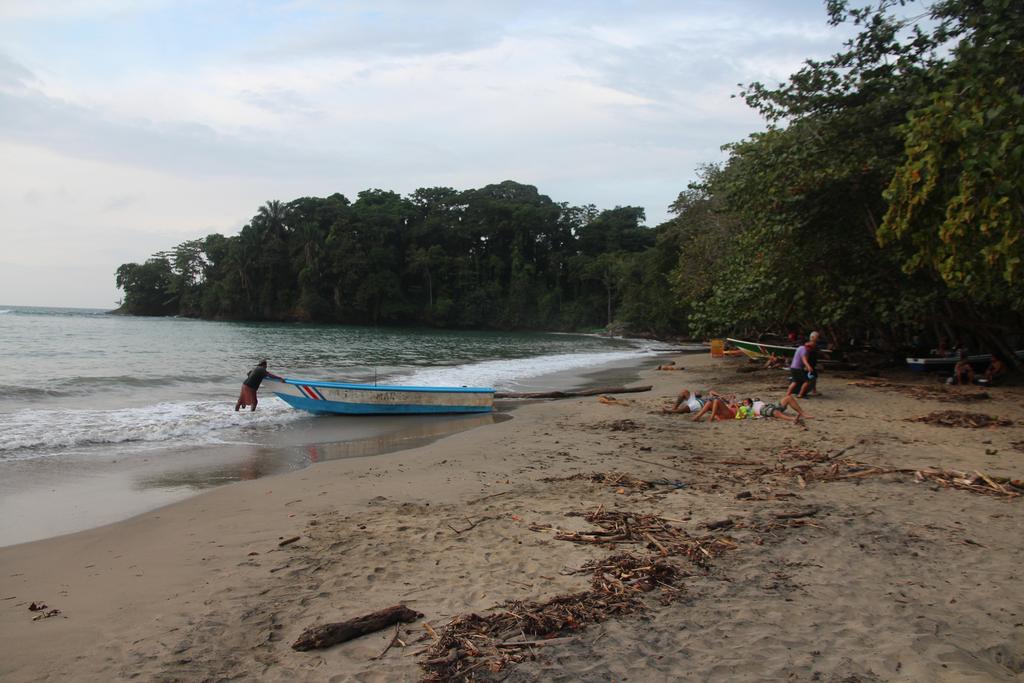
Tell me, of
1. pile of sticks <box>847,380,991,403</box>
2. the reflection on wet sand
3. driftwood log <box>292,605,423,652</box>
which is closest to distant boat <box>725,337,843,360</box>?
pile of sticks <box>847,380,991,403</box>

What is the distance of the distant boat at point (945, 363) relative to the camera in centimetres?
1759

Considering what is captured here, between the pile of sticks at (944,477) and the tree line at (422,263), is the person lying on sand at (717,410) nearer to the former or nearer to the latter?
the pile of sticks at (944,477)

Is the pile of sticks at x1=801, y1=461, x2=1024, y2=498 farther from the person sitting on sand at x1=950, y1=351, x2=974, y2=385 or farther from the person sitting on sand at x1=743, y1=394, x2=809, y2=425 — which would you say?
the person sitting on sand at x1=950, y1=351, x2=974, y2=385

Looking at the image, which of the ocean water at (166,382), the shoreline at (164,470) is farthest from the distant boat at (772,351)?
the shoreline at (164,470)

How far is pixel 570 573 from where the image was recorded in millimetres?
4359

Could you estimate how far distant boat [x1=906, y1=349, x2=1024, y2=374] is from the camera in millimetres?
17594

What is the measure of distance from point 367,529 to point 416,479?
2.20 metres

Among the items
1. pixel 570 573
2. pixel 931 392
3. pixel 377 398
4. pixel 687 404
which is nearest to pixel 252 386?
pixel 377 398

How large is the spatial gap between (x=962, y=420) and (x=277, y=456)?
11.5 m

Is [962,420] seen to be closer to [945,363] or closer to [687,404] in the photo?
[687,404]

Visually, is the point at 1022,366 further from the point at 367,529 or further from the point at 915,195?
the point at 367,529

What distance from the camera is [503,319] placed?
82500 mm

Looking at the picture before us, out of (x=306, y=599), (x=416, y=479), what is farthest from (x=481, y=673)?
(x=416, y=479)

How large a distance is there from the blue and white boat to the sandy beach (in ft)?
20.6
